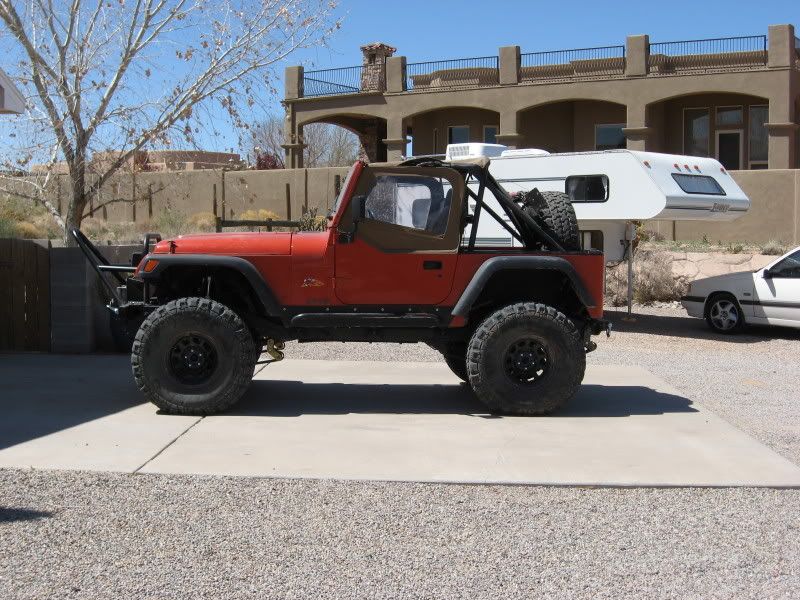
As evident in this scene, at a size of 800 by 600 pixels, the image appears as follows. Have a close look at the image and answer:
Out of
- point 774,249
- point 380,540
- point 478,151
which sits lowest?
point 380,540

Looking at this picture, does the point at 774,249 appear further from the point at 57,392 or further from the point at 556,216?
the point at 57,392

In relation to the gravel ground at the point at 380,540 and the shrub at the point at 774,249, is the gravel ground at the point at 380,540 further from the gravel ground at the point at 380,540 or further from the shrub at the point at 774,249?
the shrub at the point at 774,249

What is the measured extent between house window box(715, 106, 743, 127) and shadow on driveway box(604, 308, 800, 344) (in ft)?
47.6

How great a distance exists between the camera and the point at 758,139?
3000cm

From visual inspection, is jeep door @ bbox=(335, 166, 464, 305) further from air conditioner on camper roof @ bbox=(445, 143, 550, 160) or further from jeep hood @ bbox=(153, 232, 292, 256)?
air conditioner on camper roof @ bbox=(445, 143, 550, 160)

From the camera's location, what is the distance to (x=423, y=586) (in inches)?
187

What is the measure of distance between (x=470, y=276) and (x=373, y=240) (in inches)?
36.6

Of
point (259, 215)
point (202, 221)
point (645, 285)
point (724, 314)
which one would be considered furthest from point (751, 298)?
point (202, 221)

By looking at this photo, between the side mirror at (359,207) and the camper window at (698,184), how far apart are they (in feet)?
26.3

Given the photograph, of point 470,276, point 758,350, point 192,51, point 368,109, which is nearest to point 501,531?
point 470,276

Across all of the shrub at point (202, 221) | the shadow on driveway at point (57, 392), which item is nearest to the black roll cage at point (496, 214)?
the shadow on driveway at point (57, 392)

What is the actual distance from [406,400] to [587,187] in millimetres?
7238

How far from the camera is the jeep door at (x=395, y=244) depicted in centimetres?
875

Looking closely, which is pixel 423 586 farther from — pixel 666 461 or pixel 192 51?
pixel 192 51
